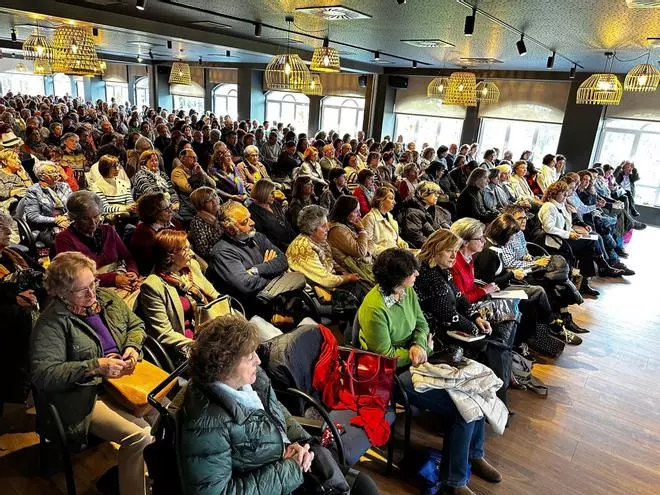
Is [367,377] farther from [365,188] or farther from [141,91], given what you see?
[141,91]

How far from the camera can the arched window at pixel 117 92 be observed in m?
21.4

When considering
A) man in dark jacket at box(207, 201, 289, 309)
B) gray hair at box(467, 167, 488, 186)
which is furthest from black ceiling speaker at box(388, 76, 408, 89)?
man in dark jacket at box(207, 201, 289, 309)

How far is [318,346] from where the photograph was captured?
235cm

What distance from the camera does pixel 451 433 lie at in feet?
7.78

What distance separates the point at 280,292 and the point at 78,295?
54.4 inches

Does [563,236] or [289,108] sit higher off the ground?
[289,108]

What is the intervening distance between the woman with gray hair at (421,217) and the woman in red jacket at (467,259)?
1.62 metres

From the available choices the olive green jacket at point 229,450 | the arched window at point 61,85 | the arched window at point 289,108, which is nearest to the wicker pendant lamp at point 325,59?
the olive green jacket at point 229,450

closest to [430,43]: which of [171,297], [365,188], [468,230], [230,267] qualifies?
[365,188]

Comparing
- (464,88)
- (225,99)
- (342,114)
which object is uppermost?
(464,88)

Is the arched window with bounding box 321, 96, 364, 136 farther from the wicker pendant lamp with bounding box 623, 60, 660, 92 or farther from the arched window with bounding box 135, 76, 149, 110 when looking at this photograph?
the wicker pendant lamp with bounding box 623, 60, 660, 92

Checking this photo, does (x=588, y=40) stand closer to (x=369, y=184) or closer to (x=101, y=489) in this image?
(x=369, y=184)

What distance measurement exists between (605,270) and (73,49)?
699cm

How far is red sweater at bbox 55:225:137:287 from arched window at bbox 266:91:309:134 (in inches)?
542
